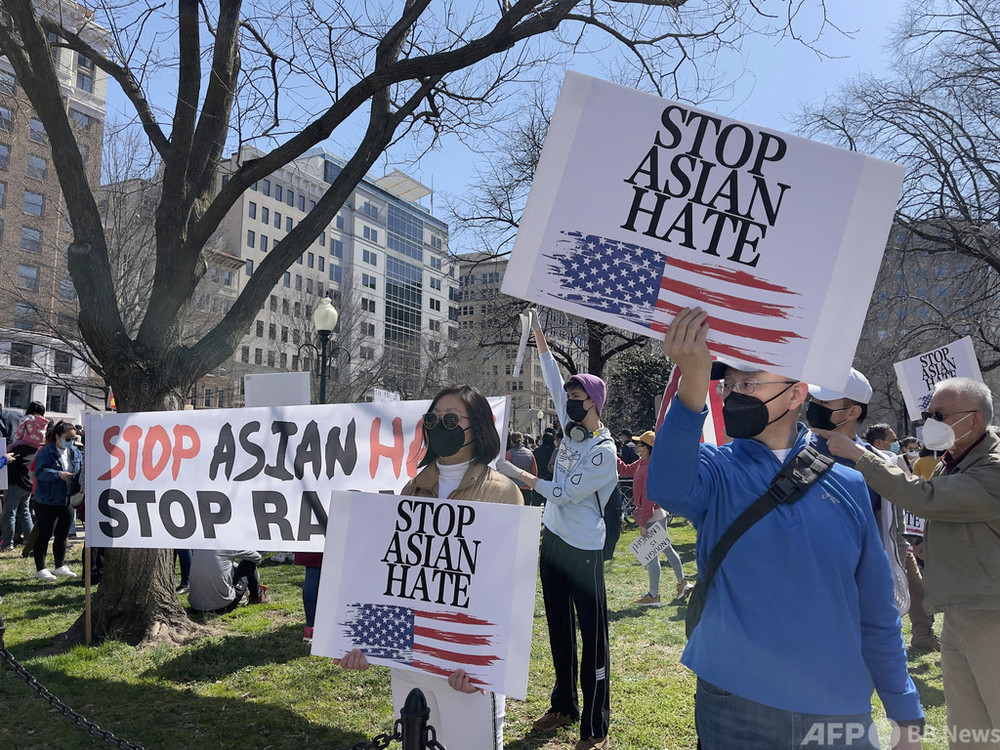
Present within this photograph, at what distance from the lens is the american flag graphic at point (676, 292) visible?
212 cm

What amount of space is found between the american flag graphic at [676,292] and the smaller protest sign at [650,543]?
16.1 ft

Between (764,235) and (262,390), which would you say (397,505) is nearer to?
(764,235)

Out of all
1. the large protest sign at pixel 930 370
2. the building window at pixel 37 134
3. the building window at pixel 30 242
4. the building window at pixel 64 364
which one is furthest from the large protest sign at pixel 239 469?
the building window at pixel 30 242

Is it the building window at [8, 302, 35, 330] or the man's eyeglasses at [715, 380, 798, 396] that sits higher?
the building window at [8, 302, 35, 330]

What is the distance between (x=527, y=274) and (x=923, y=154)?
1977 centimetres

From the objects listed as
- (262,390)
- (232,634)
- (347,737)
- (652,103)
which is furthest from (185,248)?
(652,103)

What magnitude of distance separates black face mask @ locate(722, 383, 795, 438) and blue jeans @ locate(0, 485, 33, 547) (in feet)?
39.8

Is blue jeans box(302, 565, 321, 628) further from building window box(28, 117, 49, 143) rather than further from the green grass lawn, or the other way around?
building window box(28, 117, 49, 143)

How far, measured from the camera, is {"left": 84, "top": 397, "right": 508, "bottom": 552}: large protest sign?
5.37 m

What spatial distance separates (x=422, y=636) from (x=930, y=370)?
25.0ft

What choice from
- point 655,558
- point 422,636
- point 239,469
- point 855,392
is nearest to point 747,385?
point 855,392

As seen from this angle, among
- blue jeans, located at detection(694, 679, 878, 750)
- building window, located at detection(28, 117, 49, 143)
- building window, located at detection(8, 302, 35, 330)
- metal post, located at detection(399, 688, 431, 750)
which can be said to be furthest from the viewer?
building window, located at detection(8, 302, 35, 330)

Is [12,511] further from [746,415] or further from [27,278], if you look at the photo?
[27,278]

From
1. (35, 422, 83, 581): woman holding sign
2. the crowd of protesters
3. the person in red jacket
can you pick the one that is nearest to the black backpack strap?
the crowd of protesters
